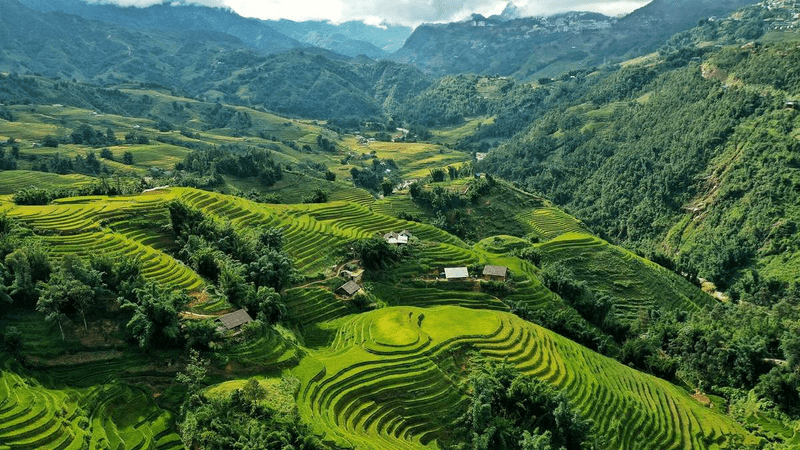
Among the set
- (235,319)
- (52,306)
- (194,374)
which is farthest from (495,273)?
(52,306)

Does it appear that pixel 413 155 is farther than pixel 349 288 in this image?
Yes

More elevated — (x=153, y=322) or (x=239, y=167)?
(x=153, y=322)

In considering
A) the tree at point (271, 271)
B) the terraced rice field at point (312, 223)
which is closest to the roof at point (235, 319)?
the tree at point (271, 271)

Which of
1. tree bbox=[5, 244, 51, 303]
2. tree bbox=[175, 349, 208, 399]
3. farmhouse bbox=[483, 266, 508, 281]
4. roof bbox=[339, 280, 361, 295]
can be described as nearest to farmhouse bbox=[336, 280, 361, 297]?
roof bbox=[339, 280, 361, 295]

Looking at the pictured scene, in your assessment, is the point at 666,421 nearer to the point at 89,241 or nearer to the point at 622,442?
the point at 622,442

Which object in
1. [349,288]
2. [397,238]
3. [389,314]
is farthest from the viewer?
[397,238]

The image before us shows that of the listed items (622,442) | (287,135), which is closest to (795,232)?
(622,442)

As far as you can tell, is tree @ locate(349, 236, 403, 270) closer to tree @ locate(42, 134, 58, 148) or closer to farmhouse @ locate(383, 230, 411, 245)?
farmhouse @ locate(383, 230, 411, 245)

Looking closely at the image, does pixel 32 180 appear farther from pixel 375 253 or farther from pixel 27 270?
pixel 375 253
